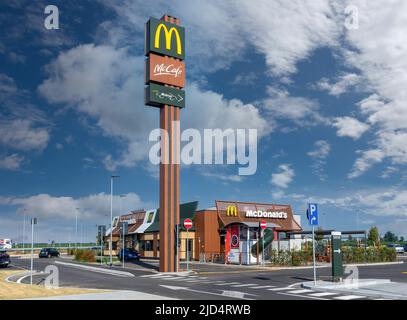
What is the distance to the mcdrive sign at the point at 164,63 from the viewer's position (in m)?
35.6

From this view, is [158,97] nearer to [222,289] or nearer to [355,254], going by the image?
[222,289]

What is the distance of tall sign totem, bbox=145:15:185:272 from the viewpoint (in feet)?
113

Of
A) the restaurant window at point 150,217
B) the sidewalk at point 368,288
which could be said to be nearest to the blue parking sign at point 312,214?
the sidewalk at point 368,288

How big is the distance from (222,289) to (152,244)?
3986 cm

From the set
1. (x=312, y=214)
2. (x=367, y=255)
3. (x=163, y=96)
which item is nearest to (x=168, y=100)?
(x=163, y=96)

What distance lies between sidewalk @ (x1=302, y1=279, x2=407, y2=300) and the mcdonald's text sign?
22.8m

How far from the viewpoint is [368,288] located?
1962 centimetres

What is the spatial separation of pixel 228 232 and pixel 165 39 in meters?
21.0

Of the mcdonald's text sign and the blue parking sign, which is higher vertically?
the mcdonald's text sign

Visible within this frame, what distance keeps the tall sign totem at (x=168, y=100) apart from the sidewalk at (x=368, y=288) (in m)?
14.8

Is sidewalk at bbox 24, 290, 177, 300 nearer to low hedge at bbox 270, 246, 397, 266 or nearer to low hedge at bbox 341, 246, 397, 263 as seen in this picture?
low hedge at bbox 270, 246, 397, 266

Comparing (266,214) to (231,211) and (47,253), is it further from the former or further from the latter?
(47,253)

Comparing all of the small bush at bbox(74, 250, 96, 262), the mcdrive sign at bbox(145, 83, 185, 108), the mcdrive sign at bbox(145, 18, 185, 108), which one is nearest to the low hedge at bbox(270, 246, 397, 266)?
the mcdrive sign at bbox(145, 83, 185, 108)
